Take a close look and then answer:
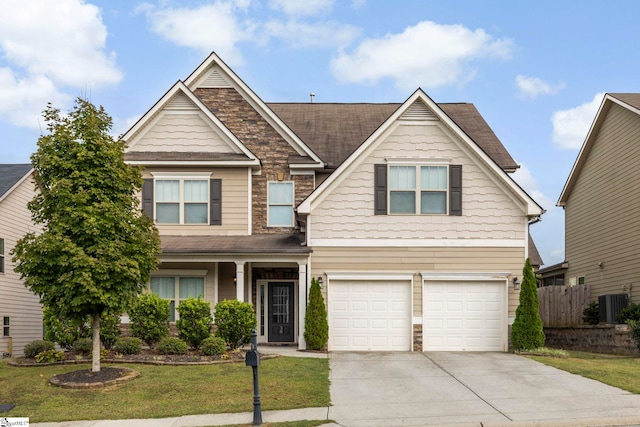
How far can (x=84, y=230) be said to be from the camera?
15.5 m

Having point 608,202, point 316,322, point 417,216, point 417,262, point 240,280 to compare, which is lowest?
point 316,322

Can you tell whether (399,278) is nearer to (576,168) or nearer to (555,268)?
(576,168)

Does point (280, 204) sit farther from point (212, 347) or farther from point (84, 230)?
point (84, 230)

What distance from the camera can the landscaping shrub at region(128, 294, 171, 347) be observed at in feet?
63.5

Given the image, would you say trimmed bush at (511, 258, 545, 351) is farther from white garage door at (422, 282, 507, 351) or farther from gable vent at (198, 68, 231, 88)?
gable vent at (198, 68, 231, 88)

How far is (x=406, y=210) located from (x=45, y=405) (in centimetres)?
1157

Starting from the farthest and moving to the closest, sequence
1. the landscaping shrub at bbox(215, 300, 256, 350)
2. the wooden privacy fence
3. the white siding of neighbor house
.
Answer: the wooden privacy fence
the white siding of neighbor house
the landscaping shrub at bbox(215, 300, 256, 350)

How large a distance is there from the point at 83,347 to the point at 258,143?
8.89m

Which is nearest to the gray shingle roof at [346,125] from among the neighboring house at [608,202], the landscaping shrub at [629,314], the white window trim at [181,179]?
the white window trim at [181,179]

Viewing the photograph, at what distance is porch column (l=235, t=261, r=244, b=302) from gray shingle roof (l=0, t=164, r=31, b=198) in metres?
8.79

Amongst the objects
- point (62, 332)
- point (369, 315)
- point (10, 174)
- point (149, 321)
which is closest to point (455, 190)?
point (369, 315)

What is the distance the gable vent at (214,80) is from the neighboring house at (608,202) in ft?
43.7

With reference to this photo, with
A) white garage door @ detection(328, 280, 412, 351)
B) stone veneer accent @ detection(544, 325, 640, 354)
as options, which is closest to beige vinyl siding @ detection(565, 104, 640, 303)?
stone veneer accent @ detection(544, 325, 640, 354)

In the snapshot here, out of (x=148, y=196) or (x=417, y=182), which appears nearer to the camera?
(x=417, y=182)
